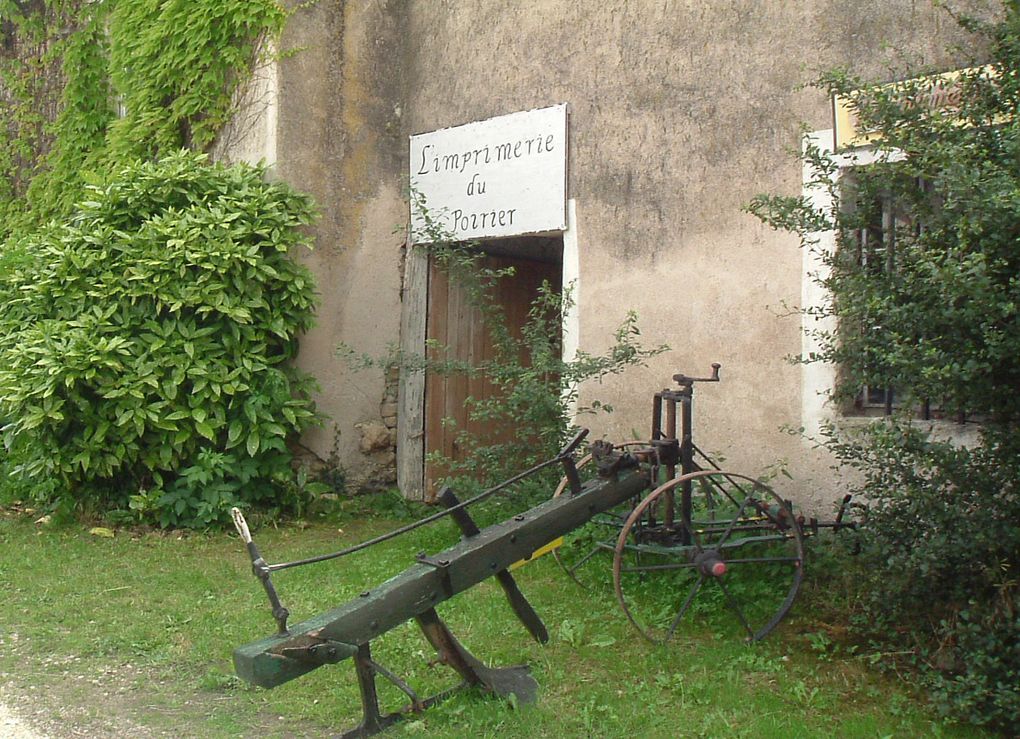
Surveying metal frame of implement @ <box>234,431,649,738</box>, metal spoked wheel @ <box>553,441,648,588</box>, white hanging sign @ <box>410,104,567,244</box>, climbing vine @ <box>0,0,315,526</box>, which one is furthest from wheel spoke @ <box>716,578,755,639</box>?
climbing vine @ <box>0,0,315,526</box>

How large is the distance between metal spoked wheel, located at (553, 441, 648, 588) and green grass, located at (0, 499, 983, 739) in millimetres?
109

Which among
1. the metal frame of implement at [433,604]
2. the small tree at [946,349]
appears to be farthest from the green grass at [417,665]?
the small tree at [946,349]

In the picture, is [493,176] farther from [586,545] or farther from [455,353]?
[586,545]

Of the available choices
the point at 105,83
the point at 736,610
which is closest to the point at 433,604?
the point at 736,610

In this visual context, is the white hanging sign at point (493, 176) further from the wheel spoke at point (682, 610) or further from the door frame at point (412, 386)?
the wheel spoke at point (682, 610)

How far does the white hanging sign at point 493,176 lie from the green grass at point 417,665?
2424 mm

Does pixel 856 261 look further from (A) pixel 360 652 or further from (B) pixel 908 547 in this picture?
(A) pixel 360 652

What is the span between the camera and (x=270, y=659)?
3.19 meters

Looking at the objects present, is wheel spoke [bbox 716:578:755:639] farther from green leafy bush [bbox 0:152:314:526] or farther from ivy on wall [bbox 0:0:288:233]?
ivy on wall [bbox 0:0:288:233]

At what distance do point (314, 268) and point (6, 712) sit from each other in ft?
14.0

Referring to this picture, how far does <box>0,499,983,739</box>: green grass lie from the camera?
3.89m

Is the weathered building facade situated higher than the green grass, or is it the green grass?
the weathered building facade

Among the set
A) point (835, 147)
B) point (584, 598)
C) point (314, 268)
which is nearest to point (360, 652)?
point (584, 598)

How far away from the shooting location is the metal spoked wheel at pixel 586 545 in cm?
544
